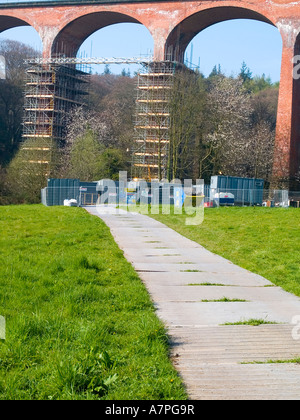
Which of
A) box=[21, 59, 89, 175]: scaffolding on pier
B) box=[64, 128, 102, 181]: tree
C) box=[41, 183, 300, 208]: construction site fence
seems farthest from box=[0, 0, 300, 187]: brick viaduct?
box=[64, 128, 102, 181]: tree

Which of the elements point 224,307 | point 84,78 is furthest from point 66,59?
point 224,307

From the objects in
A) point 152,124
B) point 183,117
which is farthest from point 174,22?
point 183,117

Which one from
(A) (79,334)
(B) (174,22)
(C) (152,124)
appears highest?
(B) (174,22)

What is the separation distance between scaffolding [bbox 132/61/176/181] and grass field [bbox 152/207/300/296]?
2507 centimetres

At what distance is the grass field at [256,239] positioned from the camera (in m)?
9.54

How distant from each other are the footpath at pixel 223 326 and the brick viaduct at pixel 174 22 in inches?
1287

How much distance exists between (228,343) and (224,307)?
1.49 metres

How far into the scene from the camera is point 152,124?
46125 mm

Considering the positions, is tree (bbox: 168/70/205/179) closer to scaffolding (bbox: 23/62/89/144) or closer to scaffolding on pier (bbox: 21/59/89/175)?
scaffolding on pier (bbox: 21/59/89/175)

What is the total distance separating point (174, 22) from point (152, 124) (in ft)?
27.9

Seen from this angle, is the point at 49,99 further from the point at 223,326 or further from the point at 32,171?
the point at 223,326
